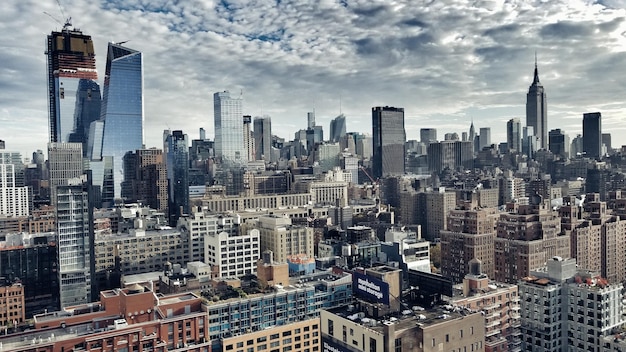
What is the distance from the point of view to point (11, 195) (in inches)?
7165

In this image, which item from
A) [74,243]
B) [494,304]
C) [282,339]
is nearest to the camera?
[282,339]

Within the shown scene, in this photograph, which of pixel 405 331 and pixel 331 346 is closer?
pixel 405 331

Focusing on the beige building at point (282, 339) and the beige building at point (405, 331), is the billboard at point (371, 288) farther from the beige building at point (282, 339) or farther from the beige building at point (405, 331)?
the beige building at point (282, 339)

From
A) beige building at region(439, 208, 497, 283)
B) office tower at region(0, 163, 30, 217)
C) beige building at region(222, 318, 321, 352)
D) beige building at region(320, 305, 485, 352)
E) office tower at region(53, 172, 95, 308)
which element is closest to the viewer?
beige building at region(320, 305, 485, 352)

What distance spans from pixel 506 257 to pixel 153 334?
68.3 meters

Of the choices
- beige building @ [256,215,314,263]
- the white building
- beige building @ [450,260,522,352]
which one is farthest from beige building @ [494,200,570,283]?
beige building @ [256,215,314,263]

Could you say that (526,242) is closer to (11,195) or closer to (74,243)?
(74,243)

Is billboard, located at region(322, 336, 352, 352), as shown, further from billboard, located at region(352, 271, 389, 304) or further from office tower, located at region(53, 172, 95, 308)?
office tower, located at region(53, 172, 95, 308)

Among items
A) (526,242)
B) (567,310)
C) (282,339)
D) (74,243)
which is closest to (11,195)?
(74,243)

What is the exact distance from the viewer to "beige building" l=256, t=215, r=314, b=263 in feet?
353

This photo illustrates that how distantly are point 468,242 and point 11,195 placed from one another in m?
160

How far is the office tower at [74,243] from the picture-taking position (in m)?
90.1

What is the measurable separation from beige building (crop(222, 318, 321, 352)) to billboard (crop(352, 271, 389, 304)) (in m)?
17.7

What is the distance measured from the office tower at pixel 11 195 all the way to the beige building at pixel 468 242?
14807cm
